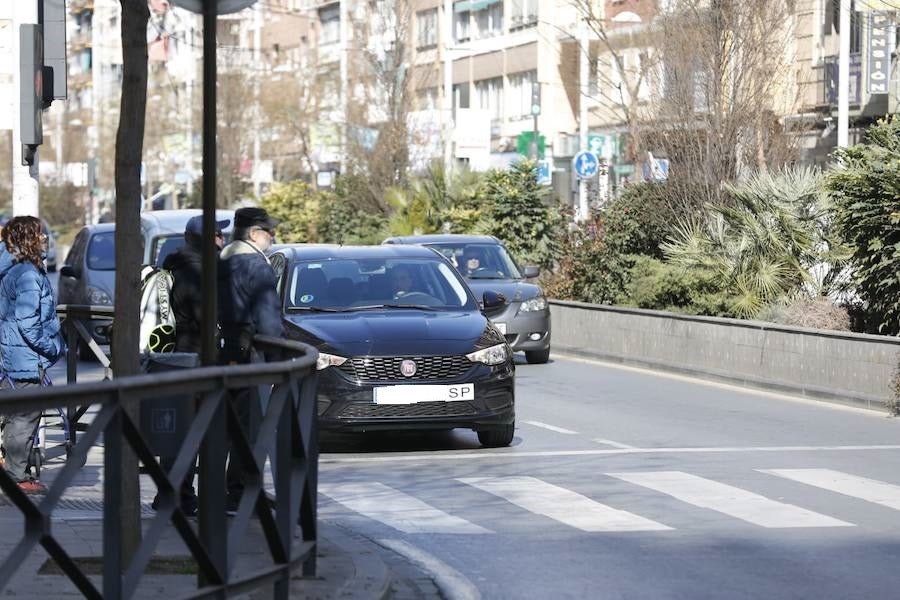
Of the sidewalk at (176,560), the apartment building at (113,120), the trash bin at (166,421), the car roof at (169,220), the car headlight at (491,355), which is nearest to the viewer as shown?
the sidewalk at (176,560)

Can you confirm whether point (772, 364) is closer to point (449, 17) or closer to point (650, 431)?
point (650, 431)

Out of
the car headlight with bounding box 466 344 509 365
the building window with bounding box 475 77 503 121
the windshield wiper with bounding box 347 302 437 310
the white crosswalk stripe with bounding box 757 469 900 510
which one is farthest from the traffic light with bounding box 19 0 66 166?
the building window with bounding box 475 77 503 121

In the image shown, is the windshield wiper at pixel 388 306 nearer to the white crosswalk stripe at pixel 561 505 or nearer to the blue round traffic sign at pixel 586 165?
the white crosswalk stripe at pixel 561 505

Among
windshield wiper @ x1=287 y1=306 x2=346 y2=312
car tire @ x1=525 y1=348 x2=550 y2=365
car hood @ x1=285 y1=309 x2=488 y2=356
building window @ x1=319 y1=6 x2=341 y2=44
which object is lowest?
car tire @ x1=525 y1=348 x2=550 y2=365

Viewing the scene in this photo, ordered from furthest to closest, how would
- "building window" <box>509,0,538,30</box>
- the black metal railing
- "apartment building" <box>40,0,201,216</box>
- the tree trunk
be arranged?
"apartment building" <box>40,0,201,216</box> < "building window" <box>509,0,538,30</box> < the tree trunk < the black metal railing

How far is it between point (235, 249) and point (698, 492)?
3.24 meters

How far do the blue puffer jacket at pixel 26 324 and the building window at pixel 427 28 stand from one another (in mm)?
60784

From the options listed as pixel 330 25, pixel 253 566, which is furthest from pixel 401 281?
pixel 330 25

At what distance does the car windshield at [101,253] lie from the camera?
2581cm

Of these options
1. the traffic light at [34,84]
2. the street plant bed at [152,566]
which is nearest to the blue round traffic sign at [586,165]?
the traffic light at [34,84]

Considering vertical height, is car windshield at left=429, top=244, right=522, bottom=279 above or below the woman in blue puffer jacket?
below

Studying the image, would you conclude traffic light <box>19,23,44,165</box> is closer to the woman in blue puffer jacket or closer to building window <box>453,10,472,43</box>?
the woman in blue puffer jacket

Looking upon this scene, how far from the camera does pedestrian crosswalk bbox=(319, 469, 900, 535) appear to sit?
10695 mm

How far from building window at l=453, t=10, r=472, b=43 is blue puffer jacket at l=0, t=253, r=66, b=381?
62.6 meters
